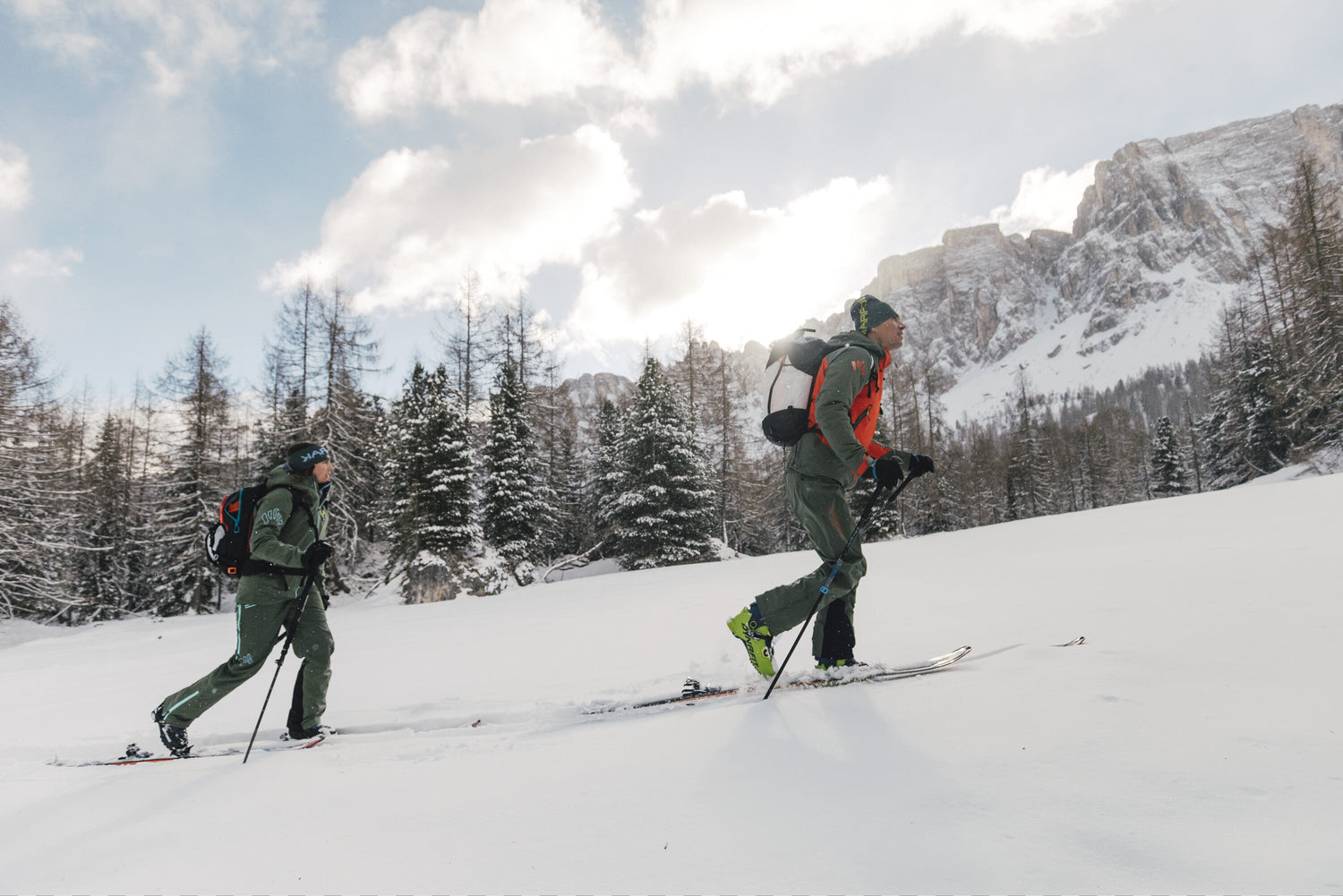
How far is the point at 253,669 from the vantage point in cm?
384

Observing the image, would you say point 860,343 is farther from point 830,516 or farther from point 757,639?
point 757,639

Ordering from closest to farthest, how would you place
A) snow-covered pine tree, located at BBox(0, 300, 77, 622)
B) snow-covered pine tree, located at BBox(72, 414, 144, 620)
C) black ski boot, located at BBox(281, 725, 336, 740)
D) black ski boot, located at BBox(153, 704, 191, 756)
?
black ski boot, located at BBox(153, 704, 191, 756)
black ski boot, located at BBox(281, 725, 336, 740)
snow-covered pine tree, located at BBox(0, 300, 77, 622)
snow-covered pine tree, located at BBox(72, 414, 144, 620)

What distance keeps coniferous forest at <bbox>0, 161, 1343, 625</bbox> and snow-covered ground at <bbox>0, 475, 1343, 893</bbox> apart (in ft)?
47.7

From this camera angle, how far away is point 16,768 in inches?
142

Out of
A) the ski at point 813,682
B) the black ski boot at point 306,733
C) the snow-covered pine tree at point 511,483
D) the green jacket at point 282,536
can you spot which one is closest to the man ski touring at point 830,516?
the ski at point 813,682

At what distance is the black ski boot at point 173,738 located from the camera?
363 cm

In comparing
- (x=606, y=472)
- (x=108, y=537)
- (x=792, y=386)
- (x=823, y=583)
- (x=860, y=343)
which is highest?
(x=606, y=472)

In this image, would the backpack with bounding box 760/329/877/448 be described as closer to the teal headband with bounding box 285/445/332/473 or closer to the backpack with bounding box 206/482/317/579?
the teal headband with bounding box 285/445/332/473

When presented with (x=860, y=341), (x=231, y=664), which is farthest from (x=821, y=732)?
(x=231, y=664)

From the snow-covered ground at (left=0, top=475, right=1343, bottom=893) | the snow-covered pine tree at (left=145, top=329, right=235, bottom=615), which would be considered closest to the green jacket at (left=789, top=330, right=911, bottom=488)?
the snow-covered ground at (left=0, top=475, right=1343, bottom=893)

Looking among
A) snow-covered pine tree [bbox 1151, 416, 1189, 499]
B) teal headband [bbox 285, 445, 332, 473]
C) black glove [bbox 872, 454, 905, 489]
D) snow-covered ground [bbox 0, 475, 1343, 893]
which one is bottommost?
snow-covered ground [bbox 0, 475, 1343, 893]

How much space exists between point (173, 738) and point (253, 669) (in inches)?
21.8

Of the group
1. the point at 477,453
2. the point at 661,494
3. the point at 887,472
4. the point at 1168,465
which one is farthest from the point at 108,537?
the point at 1168,465

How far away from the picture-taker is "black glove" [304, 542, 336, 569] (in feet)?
12.8
